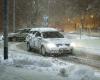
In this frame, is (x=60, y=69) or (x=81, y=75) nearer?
(x=81, y=75)

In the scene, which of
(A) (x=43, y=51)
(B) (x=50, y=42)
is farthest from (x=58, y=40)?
(A) (x=43, y=51)

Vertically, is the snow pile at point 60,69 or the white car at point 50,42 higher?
the white car at point 50,42

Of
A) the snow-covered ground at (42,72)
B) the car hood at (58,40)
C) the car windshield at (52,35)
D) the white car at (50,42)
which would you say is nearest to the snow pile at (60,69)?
the snow-covered ground at (42,72)

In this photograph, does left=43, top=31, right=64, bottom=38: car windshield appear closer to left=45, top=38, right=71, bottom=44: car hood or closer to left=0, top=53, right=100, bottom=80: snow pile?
left=45, top=38, right=71, bottom=44: car hood

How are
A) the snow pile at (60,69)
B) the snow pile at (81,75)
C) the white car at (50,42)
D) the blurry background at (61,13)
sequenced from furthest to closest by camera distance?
the blurry background at (61,13) < the white car at (50,42) < the snow pile at (60,69) < the snow pile at (81,75)

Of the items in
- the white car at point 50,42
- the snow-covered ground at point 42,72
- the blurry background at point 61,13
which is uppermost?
the blurry background at point 61,13

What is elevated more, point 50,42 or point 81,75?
point 50,42

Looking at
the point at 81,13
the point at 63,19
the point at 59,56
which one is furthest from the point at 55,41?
the point at 63,19

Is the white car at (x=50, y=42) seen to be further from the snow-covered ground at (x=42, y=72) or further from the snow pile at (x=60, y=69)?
the snow-covered ground at (x=42, y=72)

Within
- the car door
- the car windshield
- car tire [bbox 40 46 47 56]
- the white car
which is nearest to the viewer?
the white car

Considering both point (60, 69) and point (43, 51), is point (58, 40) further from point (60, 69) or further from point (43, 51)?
point (60, 69)

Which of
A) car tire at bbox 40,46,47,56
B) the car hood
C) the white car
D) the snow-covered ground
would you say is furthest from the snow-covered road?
car tire at bbox 40,46,47,56

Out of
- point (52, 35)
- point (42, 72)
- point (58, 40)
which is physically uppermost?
point (52, 35)

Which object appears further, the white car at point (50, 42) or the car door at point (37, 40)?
the car door at point (37, 40)
